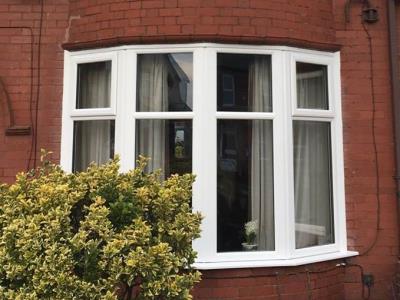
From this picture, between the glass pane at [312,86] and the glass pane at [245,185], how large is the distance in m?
0.64

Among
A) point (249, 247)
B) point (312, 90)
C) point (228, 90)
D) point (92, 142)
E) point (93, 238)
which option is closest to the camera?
point (93, 238)

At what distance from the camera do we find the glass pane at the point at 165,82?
17.6 ft

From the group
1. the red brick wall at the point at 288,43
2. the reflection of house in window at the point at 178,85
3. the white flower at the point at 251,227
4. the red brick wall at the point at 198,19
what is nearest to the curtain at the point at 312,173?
the red brick wall at the point at 288,43

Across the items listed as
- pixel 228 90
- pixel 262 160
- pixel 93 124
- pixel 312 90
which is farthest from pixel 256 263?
pixel 93 124

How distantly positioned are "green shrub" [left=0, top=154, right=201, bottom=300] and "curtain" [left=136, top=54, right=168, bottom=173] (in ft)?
4.08

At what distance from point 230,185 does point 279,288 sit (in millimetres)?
1187

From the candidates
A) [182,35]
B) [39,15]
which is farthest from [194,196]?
[39,15]

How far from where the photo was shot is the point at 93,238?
371 cm

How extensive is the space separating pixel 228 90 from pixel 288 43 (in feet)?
2.79

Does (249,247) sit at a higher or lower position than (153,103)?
lower

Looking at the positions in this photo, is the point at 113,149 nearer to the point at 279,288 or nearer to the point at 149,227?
the point at 149,227

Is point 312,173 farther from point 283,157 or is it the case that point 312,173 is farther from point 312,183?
point 283,157

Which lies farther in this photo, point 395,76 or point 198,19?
point 395,76

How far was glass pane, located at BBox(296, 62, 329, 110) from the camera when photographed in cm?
572
